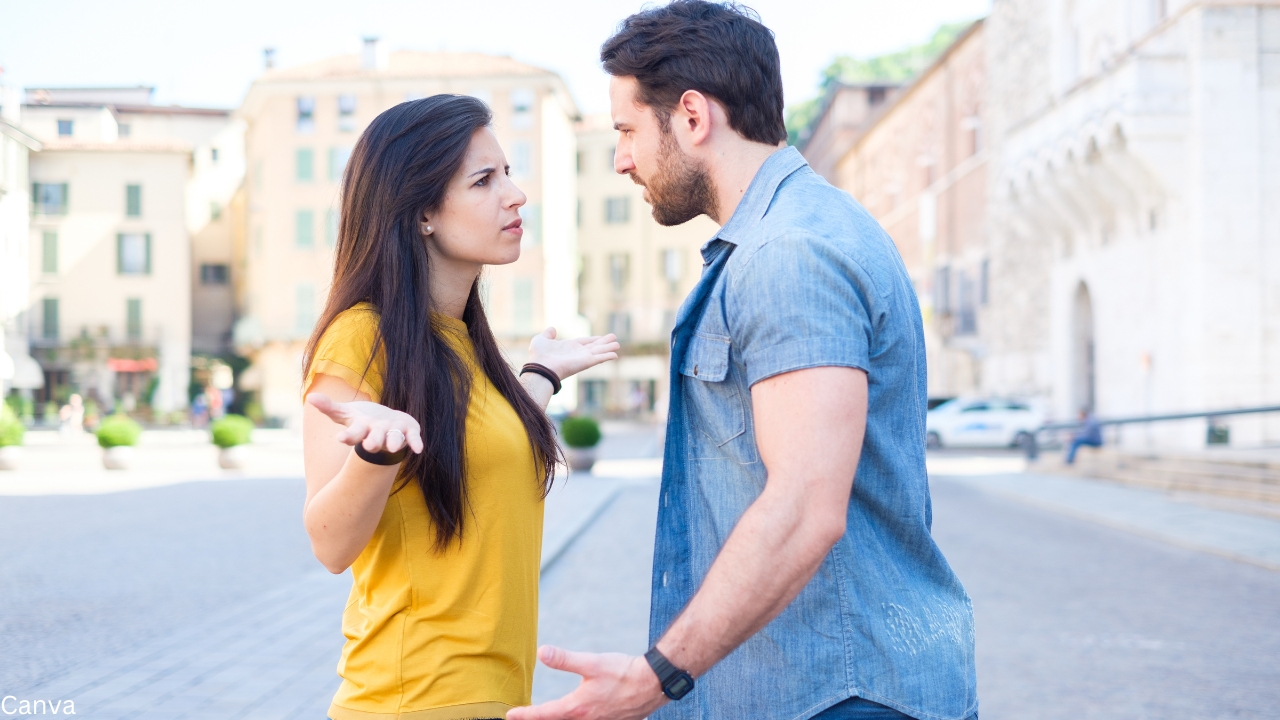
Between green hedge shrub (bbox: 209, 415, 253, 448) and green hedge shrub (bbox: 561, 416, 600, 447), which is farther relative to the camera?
green hedge shrub (bbox: 209, 415, 253, 448)

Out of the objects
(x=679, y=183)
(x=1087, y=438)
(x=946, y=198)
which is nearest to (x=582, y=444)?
(x=1087, y=438)

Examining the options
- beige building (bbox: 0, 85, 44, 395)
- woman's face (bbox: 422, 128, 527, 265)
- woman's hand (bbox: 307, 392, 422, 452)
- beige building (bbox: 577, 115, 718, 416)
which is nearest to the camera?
woman's hand (bbox: 307, 392, 422, 452)

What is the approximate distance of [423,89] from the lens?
52.8m

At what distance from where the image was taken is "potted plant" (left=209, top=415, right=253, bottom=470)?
2334cm

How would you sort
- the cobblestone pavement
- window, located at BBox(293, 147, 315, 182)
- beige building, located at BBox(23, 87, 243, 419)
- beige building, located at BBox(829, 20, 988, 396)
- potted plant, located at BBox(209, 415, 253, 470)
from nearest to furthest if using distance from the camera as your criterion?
the cobblestone pavement < potted plant, located at BBox(209, 415, 253, 470) < beige building, located at BBox(829, 20, 988, 396) < window, located at BBox(293, 147, 315, 182) < beige building, located at BBox(23, 87, 243, 419)

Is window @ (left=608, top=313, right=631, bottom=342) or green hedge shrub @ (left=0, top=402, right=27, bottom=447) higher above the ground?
window @ (left=608, top=313, right=631, bottom=342)

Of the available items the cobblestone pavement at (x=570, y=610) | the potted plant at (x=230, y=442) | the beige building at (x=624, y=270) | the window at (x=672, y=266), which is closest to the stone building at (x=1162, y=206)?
the cobblestone pavement at (x=570, y=610)

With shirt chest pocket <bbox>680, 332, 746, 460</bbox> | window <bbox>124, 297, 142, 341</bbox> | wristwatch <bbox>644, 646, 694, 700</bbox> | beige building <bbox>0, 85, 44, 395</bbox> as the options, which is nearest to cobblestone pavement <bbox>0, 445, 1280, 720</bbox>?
shirt chest pocket <bbox>680, 332, 746, 460</bbox>

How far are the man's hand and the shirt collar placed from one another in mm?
734

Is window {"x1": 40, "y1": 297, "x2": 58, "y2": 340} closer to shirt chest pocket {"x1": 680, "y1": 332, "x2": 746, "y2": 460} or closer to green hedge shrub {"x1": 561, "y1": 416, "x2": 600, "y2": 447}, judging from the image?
green hedge shrub {"x1": 561, "y1": 416, "x2": 600, "y2": 447}

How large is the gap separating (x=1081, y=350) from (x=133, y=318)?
44419 millimetres

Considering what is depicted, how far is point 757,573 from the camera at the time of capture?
169 centimetres

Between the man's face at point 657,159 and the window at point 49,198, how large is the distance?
2271 inches

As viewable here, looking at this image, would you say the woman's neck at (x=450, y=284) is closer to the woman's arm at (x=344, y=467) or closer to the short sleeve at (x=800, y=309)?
A: the woman's arm at (x=344, y=467)
